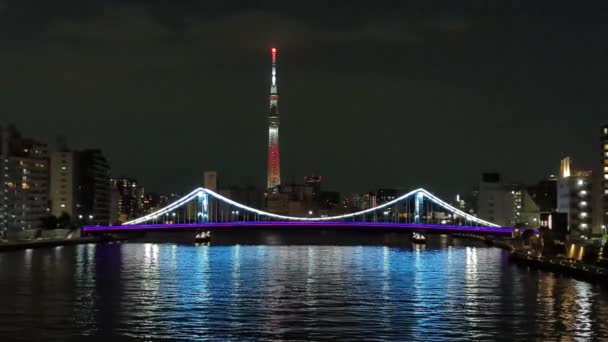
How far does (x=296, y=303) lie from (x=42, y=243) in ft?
235

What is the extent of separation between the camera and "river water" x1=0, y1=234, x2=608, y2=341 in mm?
35094

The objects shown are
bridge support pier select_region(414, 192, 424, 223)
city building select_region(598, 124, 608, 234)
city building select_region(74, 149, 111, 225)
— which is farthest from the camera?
city building select_region(74, 149, 111, 225)

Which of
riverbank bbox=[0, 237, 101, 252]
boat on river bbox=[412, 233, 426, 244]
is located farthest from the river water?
boat on river bbox=[412, 233, 426, 244]

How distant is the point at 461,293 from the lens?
49562 mm

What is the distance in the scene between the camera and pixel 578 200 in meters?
110

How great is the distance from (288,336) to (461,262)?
4655cm

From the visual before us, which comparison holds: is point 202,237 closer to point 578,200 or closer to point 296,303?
point 578,200

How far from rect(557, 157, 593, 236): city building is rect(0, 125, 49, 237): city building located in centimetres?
5840

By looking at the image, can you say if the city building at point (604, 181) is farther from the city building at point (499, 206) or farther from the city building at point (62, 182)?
the city building at point (62, 182)

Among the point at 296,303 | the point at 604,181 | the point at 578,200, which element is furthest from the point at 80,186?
the point at 296,303

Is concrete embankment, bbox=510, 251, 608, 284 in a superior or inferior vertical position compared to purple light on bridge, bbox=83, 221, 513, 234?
inferior

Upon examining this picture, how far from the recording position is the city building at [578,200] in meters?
109

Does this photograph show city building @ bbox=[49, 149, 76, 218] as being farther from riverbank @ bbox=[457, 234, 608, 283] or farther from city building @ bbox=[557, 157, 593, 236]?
riverbank @ bbox=[457, 234, 608, 283]

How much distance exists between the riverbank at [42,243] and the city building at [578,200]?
51.8 meters
